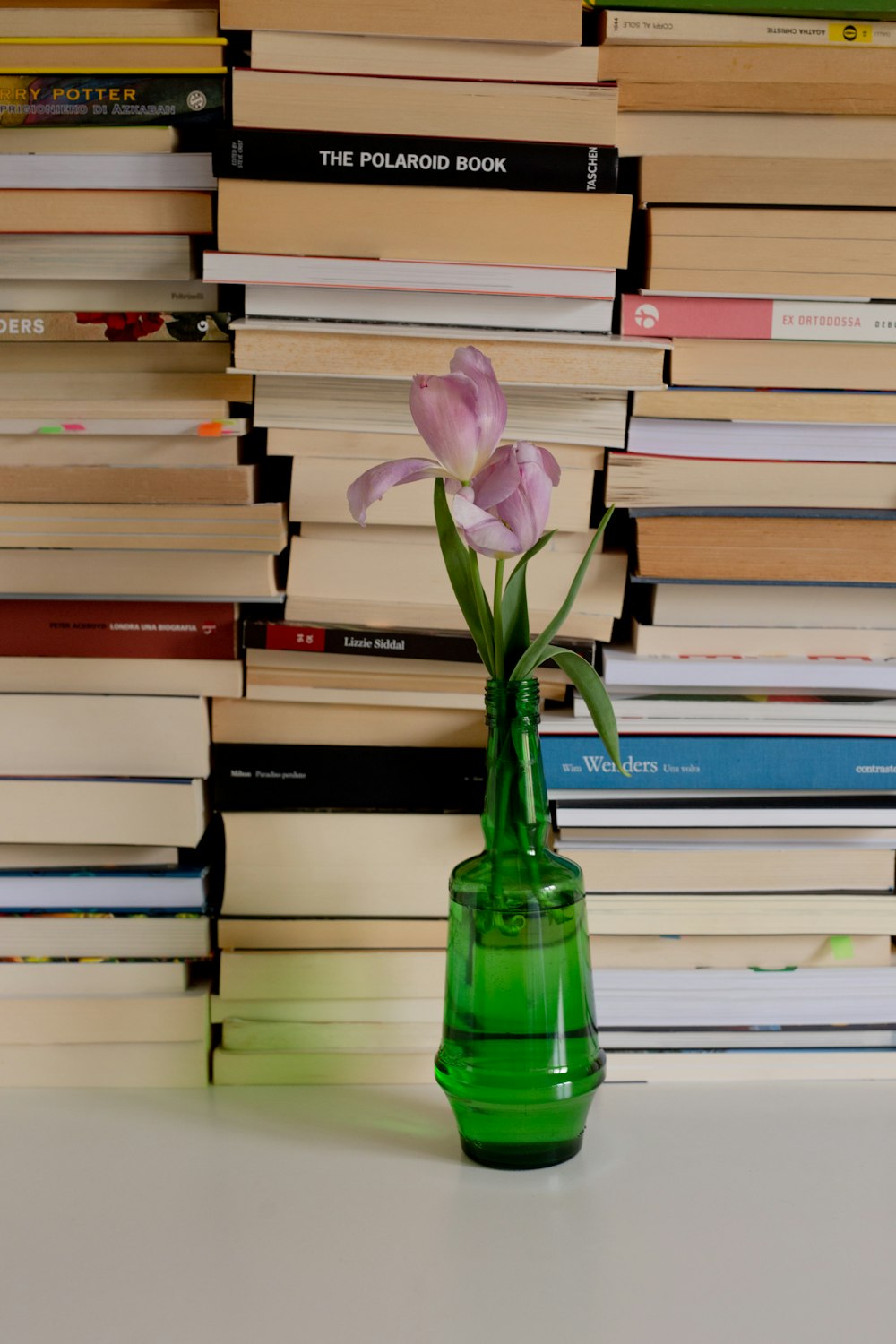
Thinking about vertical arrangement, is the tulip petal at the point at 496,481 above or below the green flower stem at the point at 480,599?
above

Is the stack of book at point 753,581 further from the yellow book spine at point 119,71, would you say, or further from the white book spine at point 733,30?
the yellow book spine at point 119,71

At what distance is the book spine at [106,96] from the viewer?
36.9 inches

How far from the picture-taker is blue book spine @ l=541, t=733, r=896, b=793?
3.23ft

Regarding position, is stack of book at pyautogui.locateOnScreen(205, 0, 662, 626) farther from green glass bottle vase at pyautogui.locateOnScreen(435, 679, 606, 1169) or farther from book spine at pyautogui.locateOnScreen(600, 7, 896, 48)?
green glass bottle vase at pyautogui.locateOnScreen(435, 679, 606, 1169)

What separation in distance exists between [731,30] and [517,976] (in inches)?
26.1

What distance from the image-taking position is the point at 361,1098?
3.26 feet

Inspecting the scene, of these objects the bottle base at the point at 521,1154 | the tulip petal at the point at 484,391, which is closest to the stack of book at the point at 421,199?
the tulip petal at the point at 484,391

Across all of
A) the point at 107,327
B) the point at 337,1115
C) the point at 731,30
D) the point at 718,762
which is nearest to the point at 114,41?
the point at 107,327

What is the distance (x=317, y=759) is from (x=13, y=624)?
24 centimetres

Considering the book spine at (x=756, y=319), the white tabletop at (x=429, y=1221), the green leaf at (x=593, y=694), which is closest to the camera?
the white tabletop at (x=429, y=1221)

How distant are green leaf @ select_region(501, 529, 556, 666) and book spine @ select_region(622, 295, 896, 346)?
21 centimetres

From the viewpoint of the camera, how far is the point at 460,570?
868 mm

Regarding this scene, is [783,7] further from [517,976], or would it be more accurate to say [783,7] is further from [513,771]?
[517,976]

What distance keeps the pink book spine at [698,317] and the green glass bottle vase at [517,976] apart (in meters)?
0.29
